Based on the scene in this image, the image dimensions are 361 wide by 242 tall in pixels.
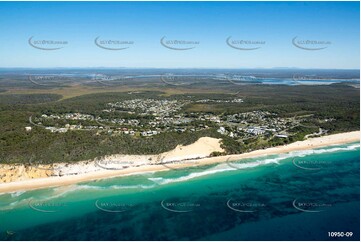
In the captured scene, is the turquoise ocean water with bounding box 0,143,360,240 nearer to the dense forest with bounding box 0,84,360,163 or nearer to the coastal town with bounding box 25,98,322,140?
the dense forest with bounding box 0,84,360,163

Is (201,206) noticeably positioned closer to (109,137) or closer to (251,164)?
(251,164)

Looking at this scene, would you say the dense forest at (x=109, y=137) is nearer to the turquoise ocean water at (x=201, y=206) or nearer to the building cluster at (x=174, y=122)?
the building cluster at (x=174, y=122)

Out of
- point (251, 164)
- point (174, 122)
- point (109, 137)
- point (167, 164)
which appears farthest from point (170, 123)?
point (251, 164)

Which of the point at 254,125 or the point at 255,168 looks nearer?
the point at 255,168

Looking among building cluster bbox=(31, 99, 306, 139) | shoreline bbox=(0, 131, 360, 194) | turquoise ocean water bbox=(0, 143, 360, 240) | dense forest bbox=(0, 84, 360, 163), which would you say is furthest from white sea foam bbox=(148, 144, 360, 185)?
building cluster bbox=(31, 99, 306, 139)

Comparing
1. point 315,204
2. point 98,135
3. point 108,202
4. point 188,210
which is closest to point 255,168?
point 315,204

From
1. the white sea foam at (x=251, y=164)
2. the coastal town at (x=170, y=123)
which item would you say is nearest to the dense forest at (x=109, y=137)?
the coastal town at (x=170, y=123)

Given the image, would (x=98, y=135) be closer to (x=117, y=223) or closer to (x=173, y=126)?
(x=173, y=126)
